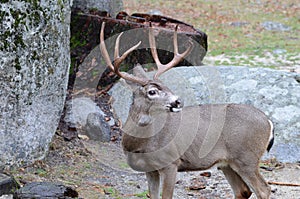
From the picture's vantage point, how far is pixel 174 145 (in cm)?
568

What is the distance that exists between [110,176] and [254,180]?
182 cm

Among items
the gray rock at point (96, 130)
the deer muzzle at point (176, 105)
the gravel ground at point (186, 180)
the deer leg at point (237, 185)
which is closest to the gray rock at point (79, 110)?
the gray rock at point (96, 130)

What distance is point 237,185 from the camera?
19.6 ft

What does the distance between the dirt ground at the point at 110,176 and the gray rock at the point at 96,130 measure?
20 cm

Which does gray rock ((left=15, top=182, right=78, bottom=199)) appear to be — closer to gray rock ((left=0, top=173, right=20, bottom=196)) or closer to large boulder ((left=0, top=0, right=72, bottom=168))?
gray rock ((left=0, top=173, right=20, bottom=196))

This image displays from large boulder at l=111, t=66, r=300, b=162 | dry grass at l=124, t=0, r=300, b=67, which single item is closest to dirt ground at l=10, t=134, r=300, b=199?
large boulder at l=111, t=66, r=300, b=162

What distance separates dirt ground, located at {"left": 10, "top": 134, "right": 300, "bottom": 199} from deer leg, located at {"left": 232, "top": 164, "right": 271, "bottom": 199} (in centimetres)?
67

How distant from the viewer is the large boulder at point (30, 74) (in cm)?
600

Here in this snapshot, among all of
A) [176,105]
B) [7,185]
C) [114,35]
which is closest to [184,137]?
[176,105]

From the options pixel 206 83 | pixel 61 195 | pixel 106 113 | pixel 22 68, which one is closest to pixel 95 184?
pixel 61 195

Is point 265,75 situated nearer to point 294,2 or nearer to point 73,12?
point 73,12

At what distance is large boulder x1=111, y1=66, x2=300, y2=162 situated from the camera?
792 cm

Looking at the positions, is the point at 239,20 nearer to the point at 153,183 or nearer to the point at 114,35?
the point at 114,35

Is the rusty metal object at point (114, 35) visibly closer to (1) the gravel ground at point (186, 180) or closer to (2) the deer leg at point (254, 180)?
(1) the gravel ground at point (186, 180)
